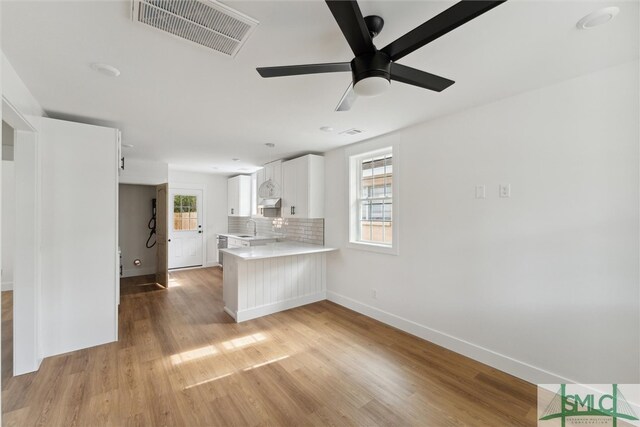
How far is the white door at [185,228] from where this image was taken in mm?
6682

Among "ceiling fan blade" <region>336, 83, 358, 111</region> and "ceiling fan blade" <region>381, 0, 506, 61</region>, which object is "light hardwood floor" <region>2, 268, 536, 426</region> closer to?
"ceiling fan blade" <region>336, 83, 358, 111</region>

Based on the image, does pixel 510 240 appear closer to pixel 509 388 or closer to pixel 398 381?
pixel 509 388

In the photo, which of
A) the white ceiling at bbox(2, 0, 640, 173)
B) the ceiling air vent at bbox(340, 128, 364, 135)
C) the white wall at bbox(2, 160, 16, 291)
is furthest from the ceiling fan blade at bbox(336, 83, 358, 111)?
the white wall at bbox(2, 160, 16, 291)

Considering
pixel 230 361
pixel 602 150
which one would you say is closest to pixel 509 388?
pixel 602 150

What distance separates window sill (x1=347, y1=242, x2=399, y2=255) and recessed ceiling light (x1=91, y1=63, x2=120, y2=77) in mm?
3220

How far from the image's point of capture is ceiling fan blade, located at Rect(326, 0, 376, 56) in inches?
42.7

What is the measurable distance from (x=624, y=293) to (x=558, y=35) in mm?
1825

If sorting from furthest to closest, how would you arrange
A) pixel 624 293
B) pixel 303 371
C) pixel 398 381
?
pixel 303 371 < pixel 398 381 < pixel 624 293

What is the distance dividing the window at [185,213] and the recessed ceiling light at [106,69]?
513cm

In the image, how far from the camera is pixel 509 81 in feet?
7.25

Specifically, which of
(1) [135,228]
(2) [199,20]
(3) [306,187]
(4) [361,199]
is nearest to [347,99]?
(2) [199,20]

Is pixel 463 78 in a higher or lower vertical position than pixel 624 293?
higher

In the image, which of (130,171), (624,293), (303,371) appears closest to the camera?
(624,293)

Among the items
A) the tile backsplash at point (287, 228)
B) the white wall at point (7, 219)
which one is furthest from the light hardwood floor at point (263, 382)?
the white wall at point (7, 219)
